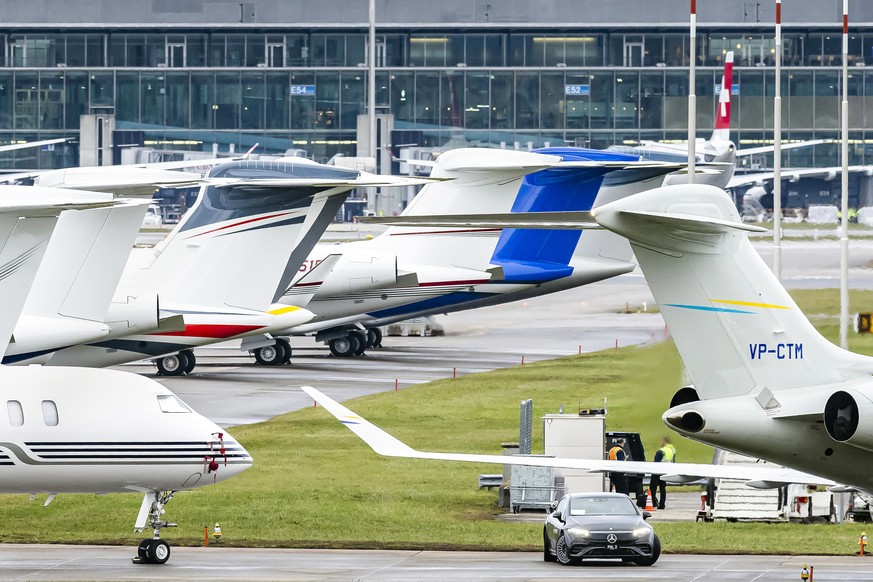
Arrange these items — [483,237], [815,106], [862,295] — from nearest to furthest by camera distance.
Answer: [862,295], [483,237], [815,106]

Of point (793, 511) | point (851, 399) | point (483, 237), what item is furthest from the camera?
point (483, 237)

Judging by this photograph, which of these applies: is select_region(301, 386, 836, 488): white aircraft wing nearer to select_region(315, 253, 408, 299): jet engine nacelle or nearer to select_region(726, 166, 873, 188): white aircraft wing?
select_region(315, 253, 408, 299): jet engine nacelle

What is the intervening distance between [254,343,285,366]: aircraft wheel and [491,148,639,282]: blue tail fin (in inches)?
308

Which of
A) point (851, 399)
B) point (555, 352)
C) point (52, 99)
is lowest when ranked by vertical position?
point (555, 352)

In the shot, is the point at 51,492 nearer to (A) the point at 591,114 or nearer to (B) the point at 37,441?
(B) the point at 37,441

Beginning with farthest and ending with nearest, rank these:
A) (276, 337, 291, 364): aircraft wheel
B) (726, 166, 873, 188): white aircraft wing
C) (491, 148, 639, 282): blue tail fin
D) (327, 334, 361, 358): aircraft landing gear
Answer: (726, 166, 873, 188): white aircraft wing → (327, 334, 361, 358): aircraft landing gear → (276, 337, 291, 364): aircraft wheel → (491, 148, 639, 282): blue tail fin

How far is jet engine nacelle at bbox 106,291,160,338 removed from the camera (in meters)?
35.2

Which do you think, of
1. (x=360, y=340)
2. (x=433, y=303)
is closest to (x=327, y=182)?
(x=433, y=303)

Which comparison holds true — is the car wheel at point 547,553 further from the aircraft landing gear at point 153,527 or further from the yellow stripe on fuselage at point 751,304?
the yellow stripe on fuselage at point 751,304

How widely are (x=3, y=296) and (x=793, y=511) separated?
15.7 m

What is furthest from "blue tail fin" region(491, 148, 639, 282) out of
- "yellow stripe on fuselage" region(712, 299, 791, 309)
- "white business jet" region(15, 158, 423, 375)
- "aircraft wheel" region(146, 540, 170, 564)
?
"yellow stripe on fuselage" region(712, 299, 791, 309)

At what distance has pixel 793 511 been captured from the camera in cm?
3136

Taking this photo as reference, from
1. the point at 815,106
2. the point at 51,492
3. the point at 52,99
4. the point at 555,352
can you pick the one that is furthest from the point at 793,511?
the point at 52,99

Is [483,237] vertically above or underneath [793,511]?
above
